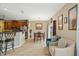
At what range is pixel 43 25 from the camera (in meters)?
15.0

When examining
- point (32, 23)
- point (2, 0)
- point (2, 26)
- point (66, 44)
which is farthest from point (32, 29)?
point (2, 0)

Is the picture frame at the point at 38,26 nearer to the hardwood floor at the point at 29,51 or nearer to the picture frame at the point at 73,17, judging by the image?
the hardwood floor at the point at 29,51

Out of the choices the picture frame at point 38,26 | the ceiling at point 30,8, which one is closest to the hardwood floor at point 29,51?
the ceiling at point 30,8

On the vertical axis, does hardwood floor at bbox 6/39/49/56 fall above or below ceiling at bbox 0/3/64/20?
below

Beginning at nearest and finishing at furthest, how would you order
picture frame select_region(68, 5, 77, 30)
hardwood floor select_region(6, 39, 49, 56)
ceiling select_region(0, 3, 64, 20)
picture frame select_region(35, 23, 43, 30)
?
picture frame select_region(68, 5, 77, 30), hardwood floor select_region(6, 39, 49, 56), ceiling select_region(0, 3, 64, 20), picture frame select_region(35, 23, 43, 30)

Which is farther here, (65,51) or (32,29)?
(32,29)

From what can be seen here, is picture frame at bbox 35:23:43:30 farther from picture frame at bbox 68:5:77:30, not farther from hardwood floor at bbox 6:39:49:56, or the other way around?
picture frame at bbox 68:5:77:30

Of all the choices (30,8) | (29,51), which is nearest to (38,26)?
(30,8)

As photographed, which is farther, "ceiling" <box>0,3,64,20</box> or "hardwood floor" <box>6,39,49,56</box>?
"ceiling" <box>0,3,64,20</box>

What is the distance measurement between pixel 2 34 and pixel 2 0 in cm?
381

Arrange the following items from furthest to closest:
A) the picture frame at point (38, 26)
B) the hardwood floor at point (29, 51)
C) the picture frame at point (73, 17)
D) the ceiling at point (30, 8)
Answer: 1. the picture frame at point (38, 26)
2. the ceiling at point (30, 8)
3. the hardwood floor at point (29, 51)
4. the picture frame at point (73, 17)

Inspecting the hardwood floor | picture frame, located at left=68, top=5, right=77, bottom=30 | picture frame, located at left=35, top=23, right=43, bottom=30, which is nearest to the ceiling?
picture frame, located at left=68, top=5, right=77, bottom=30

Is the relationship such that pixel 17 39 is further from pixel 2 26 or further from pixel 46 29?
pixel 46 29

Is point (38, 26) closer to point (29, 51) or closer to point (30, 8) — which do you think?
point (30, 8)
